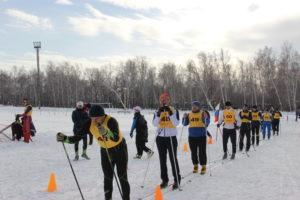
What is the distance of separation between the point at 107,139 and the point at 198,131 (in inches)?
169

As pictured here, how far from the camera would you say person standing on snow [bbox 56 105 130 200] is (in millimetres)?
6004

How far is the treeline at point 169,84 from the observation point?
77.3 metres

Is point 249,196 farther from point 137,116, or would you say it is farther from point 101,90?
point 101,90

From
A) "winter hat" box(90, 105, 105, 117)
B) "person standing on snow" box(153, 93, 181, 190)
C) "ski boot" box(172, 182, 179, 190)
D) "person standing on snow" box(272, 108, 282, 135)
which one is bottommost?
"ski boot" box(172, 182, 179, 190)

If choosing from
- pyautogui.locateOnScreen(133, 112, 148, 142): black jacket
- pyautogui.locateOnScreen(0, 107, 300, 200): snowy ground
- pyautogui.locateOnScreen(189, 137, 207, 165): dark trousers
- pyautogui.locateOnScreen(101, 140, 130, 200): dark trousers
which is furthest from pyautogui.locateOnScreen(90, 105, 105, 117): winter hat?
pyautogui.locateOnScreen(133, 112, 148, 142): black jacket

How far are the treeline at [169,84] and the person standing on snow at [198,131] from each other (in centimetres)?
6254

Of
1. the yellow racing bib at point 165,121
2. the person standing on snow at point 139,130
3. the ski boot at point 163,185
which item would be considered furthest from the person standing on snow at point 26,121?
the ski boot at point 163,185

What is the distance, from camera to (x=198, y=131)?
1003 centimetres

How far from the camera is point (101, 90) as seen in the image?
3915 inches

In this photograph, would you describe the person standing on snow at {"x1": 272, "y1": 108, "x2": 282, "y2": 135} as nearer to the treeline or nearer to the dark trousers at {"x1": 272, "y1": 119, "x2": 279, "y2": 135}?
the dark trousers at {"x1": 272, "y1": 119, "x2": 279, "y2": 135}

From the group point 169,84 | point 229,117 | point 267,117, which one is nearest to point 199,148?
point 229,117

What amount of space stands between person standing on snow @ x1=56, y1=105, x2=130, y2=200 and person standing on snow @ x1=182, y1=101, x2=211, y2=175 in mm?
4000

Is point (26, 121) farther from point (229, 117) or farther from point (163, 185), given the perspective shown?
point (163, 185)

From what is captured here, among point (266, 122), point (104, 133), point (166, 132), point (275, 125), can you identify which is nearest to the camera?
point (104, 133)
